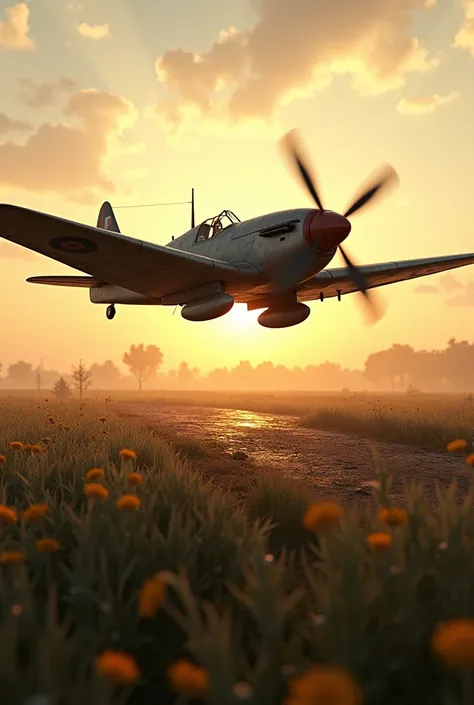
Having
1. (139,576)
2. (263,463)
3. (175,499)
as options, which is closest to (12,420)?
(263,463)

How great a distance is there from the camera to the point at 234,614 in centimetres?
236

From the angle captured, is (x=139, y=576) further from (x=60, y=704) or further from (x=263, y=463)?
(x=263, y=463)

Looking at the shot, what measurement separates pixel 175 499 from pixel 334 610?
2137 millimetres

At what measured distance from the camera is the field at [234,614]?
1.43m

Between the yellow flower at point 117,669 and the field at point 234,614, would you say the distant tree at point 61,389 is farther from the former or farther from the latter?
the yellow flower at point 117,669

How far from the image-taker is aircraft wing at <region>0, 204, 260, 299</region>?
30.2ft

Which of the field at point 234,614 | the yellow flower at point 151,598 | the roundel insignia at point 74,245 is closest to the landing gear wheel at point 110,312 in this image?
the roundel insignia at point 74,245

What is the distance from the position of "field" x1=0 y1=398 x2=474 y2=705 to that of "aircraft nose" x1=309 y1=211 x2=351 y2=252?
26.3ft

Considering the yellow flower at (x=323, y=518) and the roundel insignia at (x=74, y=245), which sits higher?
the roundel insignia at (x=74, y=245)

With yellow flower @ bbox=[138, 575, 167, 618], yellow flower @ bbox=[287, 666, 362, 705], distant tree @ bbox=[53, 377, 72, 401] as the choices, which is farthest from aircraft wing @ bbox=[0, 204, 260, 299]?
distant tree @ bbox=[53, 377, 72, 401]

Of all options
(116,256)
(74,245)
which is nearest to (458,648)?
(74,245)

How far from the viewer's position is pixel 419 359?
14100 cm

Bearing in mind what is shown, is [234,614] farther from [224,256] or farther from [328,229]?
[224,256]

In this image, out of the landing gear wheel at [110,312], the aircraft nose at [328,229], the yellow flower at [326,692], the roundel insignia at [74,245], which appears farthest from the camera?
the landing gear wheel at [110,312]
